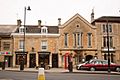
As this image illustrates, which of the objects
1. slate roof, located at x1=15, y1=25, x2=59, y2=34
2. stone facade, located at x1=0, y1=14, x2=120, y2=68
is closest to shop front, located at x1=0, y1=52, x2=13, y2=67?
stone facade, located at x1=0, y1=14, x2=120, y2=68

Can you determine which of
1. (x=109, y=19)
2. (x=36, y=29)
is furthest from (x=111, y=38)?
(x=36, y=29)

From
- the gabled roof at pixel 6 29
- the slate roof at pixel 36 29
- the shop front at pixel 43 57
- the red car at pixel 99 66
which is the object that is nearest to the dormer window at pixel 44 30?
the slate roof at pixel 36 29

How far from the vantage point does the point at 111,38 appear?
166ft

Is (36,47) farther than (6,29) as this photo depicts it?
No

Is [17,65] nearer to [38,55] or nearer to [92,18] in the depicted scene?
[38,55]

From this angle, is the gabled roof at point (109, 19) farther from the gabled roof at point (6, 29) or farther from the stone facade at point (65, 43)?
the gabled roof at point (6, 29)

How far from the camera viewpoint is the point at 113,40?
50312 mm

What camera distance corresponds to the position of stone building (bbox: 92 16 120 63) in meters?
49.8

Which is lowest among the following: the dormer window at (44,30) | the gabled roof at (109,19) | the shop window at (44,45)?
the shop window at (44,45)

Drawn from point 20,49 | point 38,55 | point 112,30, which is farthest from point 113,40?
point 20,49

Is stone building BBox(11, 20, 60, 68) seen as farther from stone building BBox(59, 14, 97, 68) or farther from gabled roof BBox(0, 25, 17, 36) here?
gabled roof BBox(0, 25, 17, 36)

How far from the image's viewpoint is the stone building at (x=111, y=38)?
4984cm

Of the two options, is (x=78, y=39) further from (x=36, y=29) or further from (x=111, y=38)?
(x=36, y=29)

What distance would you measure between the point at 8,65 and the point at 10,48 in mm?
3258
